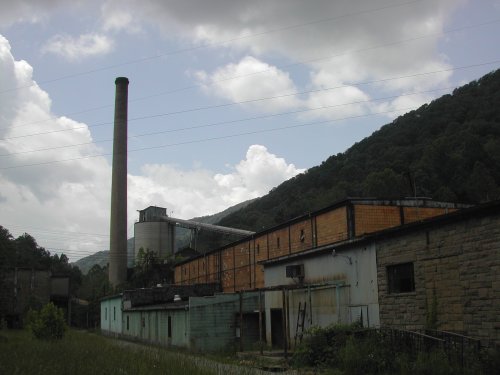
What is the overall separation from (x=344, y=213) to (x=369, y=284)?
9742 mm

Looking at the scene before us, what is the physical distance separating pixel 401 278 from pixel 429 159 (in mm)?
55378

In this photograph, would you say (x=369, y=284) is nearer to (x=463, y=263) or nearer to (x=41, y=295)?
(x=463, y=263)

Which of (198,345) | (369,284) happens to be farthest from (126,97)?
(369,284)

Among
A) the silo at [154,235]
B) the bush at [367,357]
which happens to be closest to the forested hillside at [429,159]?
the silo at [154,235]

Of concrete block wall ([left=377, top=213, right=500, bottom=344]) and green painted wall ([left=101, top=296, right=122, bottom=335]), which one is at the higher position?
concrete block wall ([left=377, top=213, right=500, bottom=344])

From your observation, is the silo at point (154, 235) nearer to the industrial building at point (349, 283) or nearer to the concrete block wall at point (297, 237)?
the concrete block wall at point (297, 237)

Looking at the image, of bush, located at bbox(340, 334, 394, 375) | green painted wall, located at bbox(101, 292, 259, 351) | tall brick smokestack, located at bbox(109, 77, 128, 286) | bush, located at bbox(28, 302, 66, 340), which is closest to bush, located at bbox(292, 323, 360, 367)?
bush, located at bbox(340, 334, 394, 375)

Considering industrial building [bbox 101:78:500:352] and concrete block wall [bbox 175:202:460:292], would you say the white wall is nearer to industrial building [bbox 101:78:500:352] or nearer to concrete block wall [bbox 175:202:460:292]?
industrial building [bbox 101:78:500:352]

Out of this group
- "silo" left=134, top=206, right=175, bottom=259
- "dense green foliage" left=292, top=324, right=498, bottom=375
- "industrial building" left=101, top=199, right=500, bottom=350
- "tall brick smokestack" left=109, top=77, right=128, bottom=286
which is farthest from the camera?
"silo" left=134, top=206, right=175, bottom=259

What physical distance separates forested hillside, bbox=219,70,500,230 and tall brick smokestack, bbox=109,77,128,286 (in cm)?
2913

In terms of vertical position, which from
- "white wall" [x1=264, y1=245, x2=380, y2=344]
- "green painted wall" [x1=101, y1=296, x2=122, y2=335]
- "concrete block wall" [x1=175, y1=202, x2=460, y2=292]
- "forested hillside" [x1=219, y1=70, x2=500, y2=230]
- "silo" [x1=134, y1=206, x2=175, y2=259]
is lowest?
"green painted wall" [x1=101, y1=296, x2=122, y2=335]

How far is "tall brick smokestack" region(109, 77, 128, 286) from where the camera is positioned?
6384 centimetres

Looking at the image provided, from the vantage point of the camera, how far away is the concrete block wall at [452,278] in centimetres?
1352

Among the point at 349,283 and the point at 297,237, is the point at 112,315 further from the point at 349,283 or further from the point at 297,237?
the point at 349,283
